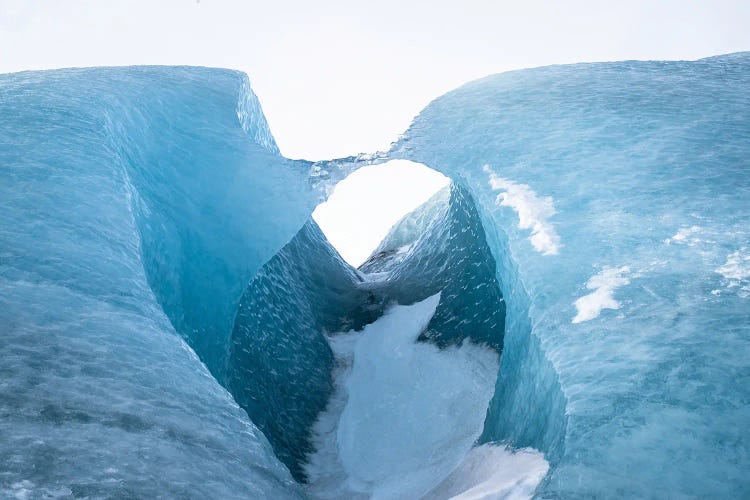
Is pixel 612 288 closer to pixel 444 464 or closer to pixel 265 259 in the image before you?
pixel 444 464

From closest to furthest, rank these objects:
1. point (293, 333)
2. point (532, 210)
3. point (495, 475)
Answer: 1. point (495, 475)
2. point (532, 210)
3. point (293, 333)

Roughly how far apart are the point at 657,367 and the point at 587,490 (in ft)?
3.11

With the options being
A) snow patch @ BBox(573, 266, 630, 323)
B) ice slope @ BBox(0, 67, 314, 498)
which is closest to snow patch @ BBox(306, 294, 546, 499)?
snow patch @ BBox(573, 266, 630, 323)

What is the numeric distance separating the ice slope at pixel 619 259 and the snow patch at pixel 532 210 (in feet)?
0.05

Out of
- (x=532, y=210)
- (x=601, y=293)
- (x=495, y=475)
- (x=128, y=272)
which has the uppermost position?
(x=128, y=272)

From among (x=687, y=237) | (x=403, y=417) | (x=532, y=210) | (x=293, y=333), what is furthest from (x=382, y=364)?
(x=687, y=237)

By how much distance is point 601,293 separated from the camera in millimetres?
4543

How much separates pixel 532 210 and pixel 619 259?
1228 millimetres

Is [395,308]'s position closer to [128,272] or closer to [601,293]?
[601,293]

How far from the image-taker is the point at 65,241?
14.3ft

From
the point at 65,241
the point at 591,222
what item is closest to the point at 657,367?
the point at 591,222

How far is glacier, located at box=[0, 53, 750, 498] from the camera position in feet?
10.6

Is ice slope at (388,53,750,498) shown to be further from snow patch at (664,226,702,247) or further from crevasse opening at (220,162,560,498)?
crevasse opening at (220,162,560,498)

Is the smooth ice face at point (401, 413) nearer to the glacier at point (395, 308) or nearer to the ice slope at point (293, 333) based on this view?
the glacier at point (395, 308)
